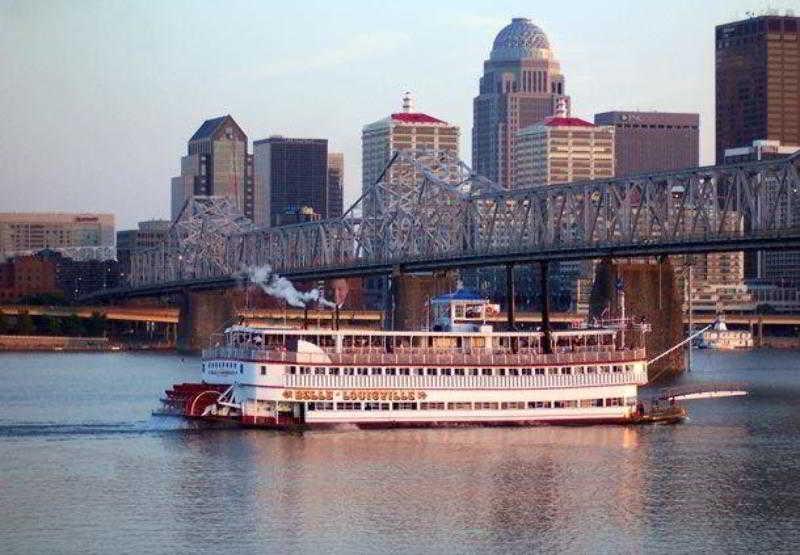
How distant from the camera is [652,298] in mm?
144500

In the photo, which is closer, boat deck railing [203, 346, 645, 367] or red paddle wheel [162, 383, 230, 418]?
boat deck railing [203, 346, 645, 367]

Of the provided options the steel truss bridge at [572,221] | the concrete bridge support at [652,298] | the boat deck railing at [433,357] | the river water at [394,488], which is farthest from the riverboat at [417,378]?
the concrete bridge support at [652,298]

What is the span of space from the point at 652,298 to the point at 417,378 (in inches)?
2422

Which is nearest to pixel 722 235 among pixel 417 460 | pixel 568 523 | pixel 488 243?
pixel 488 243

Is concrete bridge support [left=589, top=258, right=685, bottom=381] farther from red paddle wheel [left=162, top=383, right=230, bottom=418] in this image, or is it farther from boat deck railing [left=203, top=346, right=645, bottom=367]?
red paddle wheel [left=162, top=383, right=230, bottom=418]

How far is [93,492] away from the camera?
68.4 meters

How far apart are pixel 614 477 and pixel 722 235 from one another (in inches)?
2652

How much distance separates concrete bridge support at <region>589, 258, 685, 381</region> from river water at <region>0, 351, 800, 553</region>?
4642cm

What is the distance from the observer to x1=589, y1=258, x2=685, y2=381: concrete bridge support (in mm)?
142625

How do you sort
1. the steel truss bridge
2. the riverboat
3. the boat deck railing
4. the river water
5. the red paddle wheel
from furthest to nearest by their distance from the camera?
the steel truss bridge
the red paddle wheel
the riverboat
the boat deck railing
the river water

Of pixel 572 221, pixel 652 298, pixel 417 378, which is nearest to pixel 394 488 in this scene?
pixel 417 378

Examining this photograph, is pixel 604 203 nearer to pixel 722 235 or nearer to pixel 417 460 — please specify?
pixel 722 235

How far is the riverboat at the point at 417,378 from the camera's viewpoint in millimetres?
83688

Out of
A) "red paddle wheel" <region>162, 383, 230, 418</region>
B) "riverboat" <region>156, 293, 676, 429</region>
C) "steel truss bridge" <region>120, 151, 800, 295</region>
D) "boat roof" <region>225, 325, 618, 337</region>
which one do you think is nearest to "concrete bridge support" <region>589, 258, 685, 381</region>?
"steel truss bridge" <region>120, 151, 800, 295</region>
